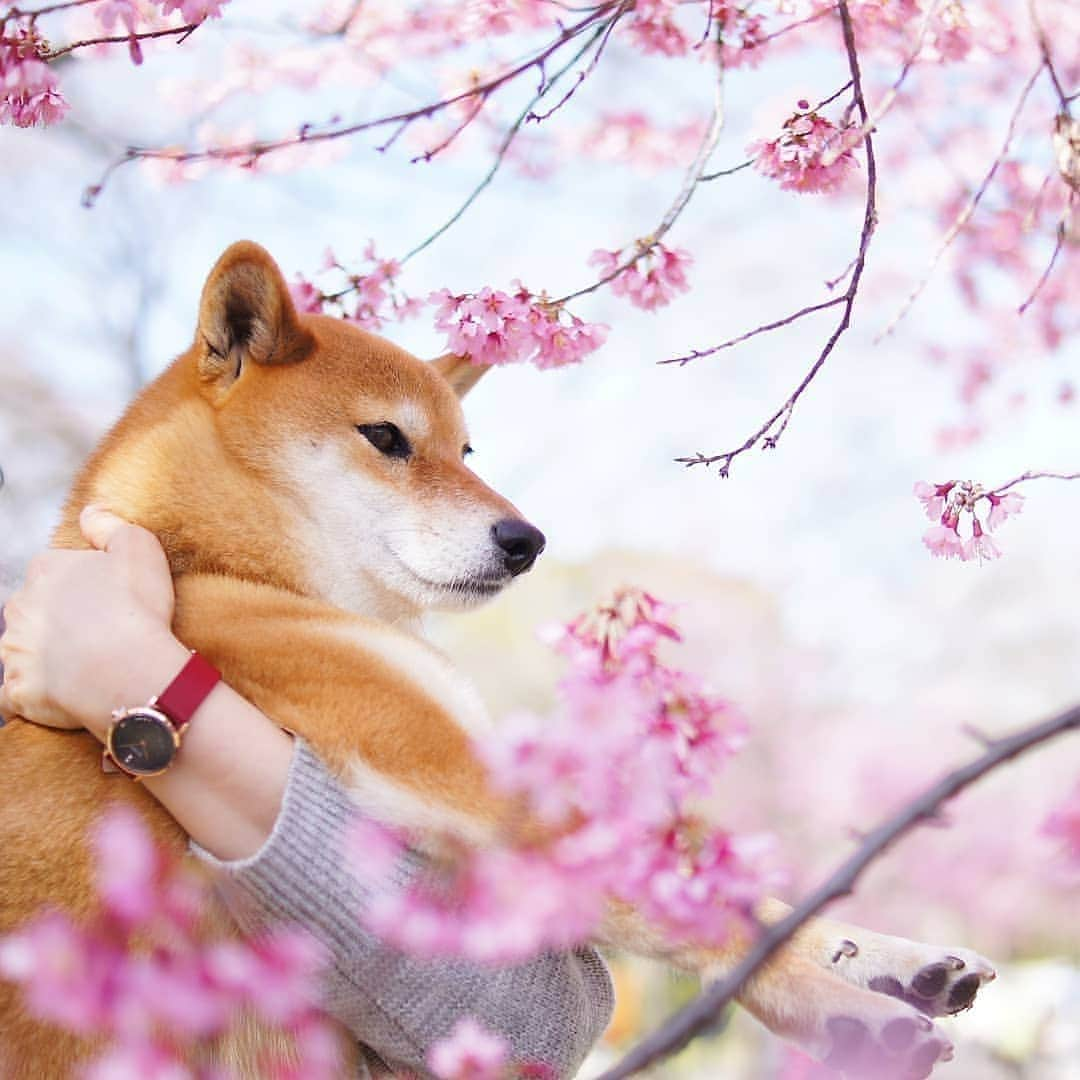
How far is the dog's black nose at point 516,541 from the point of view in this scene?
2252 millimetres

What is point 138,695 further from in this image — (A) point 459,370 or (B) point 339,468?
(A) point 459,370

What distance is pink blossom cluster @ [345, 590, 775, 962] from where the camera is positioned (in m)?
1.10

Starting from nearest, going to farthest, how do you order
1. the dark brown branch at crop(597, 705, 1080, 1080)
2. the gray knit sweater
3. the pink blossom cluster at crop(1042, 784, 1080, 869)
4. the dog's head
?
the dark brown branch at crop(597, 705, 1080, 1080), the pink blossom cluster at crop(1042, 784, 1080, 869), the gray knit sweater, the dog's head

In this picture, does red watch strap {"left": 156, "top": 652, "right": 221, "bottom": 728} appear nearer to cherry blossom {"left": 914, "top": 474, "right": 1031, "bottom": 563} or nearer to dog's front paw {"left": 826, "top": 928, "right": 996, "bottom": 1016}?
dog's front paw {"left": 826, "top": 928, "right": 996, "bottom": 1016}

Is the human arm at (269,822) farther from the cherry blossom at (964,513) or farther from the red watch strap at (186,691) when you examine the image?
the cherry blossom at (964,513)

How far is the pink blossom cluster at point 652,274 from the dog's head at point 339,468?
444mm

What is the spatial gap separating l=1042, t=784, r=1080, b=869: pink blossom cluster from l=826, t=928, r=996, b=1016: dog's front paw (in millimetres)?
369

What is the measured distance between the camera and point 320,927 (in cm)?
163

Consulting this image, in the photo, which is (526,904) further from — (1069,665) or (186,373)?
(1069,665)

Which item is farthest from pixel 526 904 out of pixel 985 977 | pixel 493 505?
pixel 493 505

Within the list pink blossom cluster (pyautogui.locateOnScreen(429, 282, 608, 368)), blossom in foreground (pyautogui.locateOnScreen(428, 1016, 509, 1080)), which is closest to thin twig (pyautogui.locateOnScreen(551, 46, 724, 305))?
pink blossom cluster (pyautogui.locateOnScreen(429, 282, 608, 368))

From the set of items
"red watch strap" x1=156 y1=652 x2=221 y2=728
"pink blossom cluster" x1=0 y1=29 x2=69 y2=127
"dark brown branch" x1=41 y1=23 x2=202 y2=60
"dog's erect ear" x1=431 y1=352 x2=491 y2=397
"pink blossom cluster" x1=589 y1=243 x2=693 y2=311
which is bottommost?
"red watch strap" x1=156 y1=652 x2=221 y2=728


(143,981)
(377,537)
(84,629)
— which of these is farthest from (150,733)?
(377,537)

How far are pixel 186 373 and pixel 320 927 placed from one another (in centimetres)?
111
